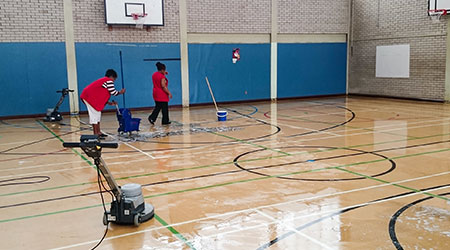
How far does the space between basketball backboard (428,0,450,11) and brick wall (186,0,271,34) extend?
6.05 m

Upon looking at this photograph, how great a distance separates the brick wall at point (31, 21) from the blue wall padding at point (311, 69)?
346 inches

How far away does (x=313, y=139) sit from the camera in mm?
9680

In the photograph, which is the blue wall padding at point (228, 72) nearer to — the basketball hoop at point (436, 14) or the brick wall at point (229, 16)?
the brick wall at point (229, 16)

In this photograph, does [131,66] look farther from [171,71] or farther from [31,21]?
[31,21]

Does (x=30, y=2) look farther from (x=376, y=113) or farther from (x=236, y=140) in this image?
(x=376, y=113)

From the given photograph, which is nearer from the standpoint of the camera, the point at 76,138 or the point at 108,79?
the point at 108,79

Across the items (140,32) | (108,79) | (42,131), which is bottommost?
(42,131)

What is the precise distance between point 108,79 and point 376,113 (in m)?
8.44

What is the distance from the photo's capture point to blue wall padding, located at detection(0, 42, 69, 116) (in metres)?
14.4

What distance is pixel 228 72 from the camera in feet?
59.5

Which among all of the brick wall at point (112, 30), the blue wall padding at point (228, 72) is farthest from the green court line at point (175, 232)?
the blue wall padding at point (228, 72)

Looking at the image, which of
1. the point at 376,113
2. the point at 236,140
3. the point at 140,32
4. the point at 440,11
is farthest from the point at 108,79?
the point at 440,11

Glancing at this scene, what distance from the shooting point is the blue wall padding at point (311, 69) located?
63.3ft

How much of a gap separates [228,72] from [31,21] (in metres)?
7.35
